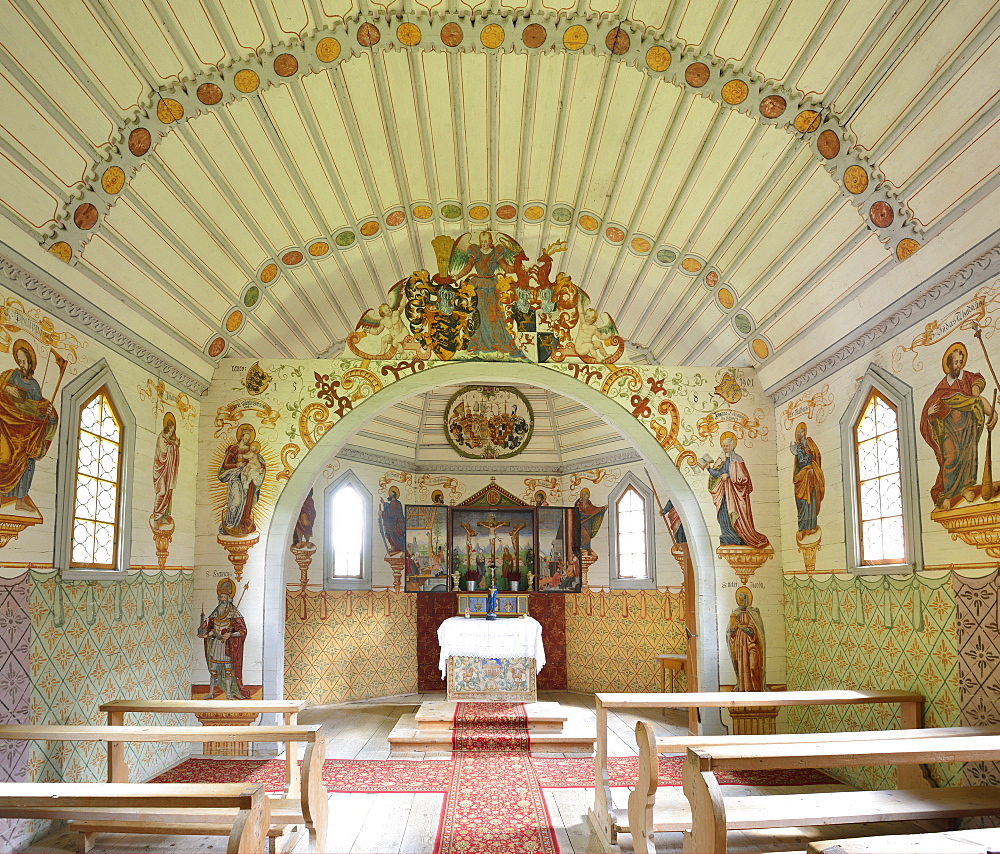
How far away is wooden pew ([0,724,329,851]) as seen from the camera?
6066 mm

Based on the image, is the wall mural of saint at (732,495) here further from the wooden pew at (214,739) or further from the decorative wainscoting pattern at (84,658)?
the decorative wainscoting pattern at (84,658)

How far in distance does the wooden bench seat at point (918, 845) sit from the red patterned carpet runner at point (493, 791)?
11.8ft

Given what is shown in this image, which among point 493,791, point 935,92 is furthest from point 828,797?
point 935,92

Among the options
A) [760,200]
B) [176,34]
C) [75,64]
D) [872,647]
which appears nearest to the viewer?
[75,64]

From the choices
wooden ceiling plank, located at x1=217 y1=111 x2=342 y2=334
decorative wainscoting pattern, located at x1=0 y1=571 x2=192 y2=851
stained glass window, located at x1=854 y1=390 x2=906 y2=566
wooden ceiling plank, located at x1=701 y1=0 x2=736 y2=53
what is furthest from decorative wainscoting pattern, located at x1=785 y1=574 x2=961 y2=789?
decorative wainscoting pattern, located at x1=0 y1=571 x2=192 y2=851

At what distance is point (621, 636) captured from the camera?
15.5 meters

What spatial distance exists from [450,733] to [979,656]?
6.46m

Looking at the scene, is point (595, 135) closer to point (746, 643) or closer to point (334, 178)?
point (334, 178)

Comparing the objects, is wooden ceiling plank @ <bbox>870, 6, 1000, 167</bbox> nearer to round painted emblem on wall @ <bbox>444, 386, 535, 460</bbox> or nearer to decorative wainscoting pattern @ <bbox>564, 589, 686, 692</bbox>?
decorative wainscoting pattern @ <bbox>564, 589, 686, 692</bbox>

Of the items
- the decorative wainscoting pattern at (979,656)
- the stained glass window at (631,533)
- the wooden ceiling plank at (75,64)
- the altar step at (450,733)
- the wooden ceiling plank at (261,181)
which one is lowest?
the altar step at (450,733)

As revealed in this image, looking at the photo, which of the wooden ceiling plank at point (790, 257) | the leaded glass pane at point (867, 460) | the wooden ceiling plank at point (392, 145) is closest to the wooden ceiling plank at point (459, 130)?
the wooden ceiling plank at point (392, 145)

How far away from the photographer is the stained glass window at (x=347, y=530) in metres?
15.4

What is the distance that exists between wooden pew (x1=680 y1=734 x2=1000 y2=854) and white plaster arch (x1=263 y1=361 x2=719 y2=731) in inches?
206

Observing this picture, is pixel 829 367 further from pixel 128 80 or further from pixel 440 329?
pixel 128 80
